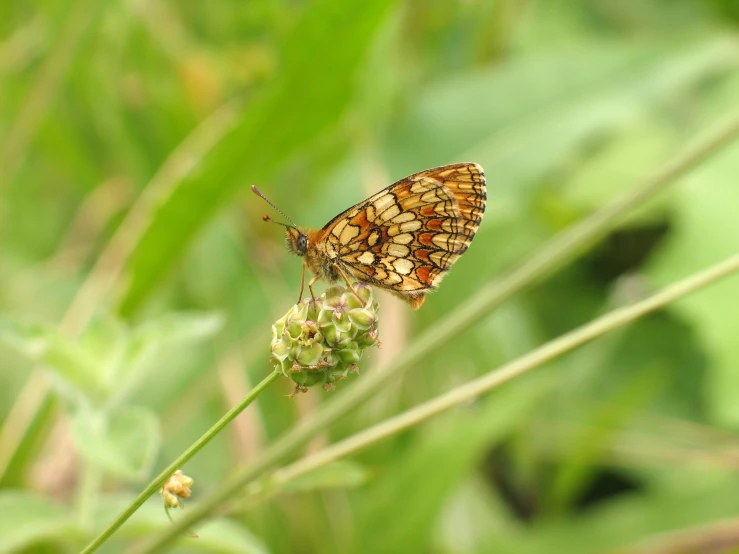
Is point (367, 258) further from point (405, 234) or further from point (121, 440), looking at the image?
point (121, 440)

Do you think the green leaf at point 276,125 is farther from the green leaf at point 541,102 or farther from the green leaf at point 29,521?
the green leaf at point 29,521

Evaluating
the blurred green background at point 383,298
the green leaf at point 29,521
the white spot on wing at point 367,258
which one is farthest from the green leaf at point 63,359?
the white spot on wing at point 367,258

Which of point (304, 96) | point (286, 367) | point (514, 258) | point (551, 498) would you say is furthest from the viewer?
point (514, 258)

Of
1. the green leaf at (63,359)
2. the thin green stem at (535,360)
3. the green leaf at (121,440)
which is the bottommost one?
the thin green stem at (535,360)

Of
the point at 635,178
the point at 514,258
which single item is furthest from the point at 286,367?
the point at 635,178

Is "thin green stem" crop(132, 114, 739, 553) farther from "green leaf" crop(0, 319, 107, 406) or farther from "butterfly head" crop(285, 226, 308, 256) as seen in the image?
"green leaf" crop(0, 319, 107, 406)

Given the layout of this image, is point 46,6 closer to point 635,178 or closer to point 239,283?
point 239,283
